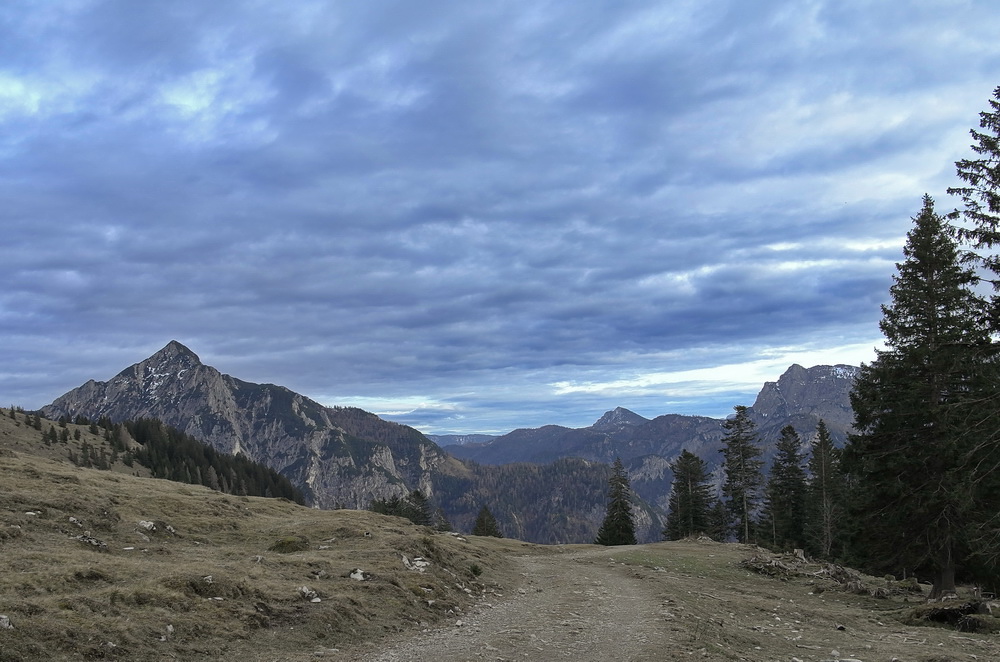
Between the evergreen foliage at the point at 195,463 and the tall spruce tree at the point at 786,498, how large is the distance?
12956 centimetres

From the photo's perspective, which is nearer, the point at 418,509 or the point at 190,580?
the point at 190,580

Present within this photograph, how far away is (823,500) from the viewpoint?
211ft

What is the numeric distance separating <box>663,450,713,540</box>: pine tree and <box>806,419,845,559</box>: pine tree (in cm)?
1209

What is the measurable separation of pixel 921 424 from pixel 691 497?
173ft

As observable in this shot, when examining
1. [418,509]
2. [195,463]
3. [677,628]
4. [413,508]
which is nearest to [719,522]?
[418,509]


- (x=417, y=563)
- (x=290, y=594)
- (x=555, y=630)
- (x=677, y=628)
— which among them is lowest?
(x=555, y=630)

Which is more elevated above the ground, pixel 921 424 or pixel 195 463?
pixel 921 424

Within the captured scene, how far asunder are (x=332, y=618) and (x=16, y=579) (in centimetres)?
695

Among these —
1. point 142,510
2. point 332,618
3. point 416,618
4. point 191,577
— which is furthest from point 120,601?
point 142,510

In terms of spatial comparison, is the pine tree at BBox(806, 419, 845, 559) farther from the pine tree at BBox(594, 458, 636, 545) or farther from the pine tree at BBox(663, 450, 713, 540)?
the pine tree at BBox(594, 458, 636, 545)

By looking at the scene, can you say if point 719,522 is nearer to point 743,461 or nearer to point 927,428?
point 743,461

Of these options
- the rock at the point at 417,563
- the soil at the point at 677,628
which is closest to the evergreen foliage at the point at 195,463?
the rock at the point at 417,563

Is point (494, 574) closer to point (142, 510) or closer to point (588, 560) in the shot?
point (588, 560)

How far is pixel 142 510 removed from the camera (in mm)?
25312
